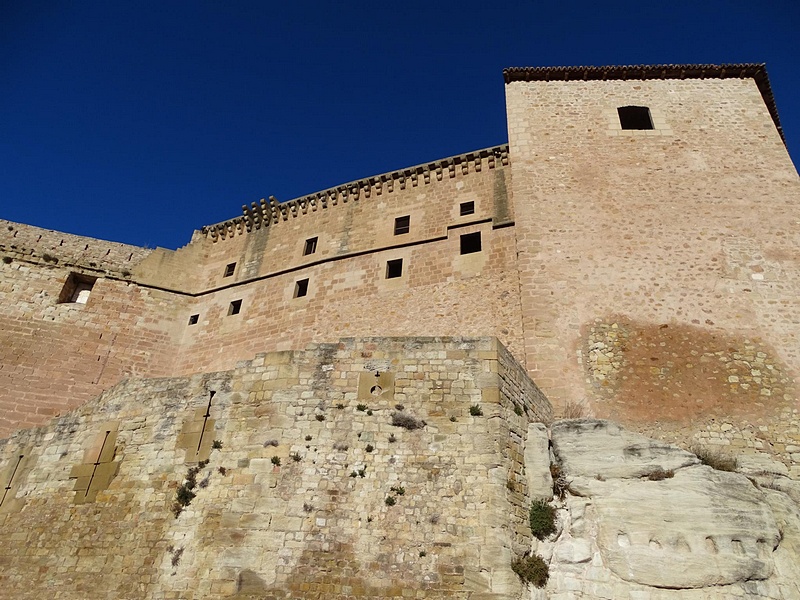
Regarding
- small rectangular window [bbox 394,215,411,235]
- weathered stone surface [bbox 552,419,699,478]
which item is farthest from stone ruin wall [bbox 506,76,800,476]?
small rectangular window [bbox 394,215,411,235]

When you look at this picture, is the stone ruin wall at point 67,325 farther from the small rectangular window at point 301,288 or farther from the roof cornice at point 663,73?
the roof cornice at point 663,73

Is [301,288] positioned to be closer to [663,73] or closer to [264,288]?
[264,288]

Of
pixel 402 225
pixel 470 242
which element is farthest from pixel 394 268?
pixel 470 242

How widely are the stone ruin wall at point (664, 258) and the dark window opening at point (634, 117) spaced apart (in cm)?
18

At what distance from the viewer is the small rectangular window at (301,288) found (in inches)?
668

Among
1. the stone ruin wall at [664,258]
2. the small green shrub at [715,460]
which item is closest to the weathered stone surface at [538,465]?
the stone ruin wall at [664,258]

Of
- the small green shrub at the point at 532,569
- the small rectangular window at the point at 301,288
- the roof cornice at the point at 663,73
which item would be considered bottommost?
the small green shrub at the point at 532,569

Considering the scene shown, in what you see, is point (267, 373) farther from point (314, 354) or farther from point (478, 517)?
point (478, 517)

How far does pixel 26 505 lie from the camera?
10242 mm

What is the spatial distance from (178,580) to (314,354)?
3.76m

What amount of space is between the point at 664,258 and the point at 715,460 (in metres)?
4.99

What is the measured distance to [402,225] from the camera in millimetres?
16594

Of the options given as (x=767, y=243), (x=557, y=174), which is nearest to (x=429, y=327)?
(x=557, y=174)

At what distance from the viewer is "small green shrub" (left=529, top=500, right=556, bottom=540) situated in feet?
27.0
